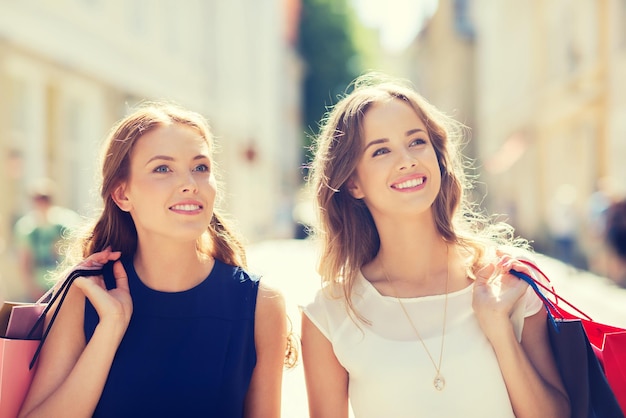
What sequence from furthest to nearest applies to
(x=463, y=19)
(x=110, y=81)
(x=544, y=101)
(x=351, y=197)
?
1. (x=463, y=19)
2. (x=544, y=101)
3. (x=110, y=81)
4. (x=351, y=197)

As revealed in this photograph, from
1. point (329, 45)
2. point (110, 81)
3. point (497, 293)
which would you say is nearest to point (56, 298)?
point (497, 293)

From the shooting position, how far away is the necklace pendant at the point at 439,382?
2602mm

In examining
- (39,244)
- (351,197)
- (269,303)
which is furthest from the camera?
(39,244)

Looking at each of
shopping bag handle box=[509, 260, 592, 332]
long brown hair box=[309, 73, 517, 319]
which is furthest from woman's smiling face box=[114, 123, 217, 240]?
shopping bag handle box=[509, 260, 592, 332]

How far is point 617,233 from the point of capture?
449 inches

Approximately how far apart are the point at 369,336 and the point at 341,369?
0.16 metres

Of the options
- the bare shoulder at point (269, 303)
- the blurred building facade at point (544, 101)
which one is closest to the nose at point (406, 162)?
the bare shoulder at point (269, 303)

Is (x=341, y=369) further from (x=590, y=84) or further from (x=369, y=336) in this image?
(x=590, y=84)

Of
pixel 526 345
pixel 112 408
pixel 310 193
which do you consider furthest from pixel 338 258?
pixel 112 408

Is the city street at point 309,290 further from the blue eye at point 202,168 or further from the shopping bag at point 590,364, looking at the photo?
the shopping bag at point 590,364

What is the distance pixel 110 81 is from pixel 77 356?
11.6m

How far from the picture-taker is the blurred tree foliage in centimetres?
3781

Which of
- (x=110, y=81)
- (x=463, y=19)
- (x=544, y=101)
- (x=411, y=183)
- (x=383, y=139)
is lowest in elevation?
(x=411, y=183)

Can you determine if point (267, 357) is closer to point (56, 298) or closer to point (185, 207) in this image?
point (185, 207)
